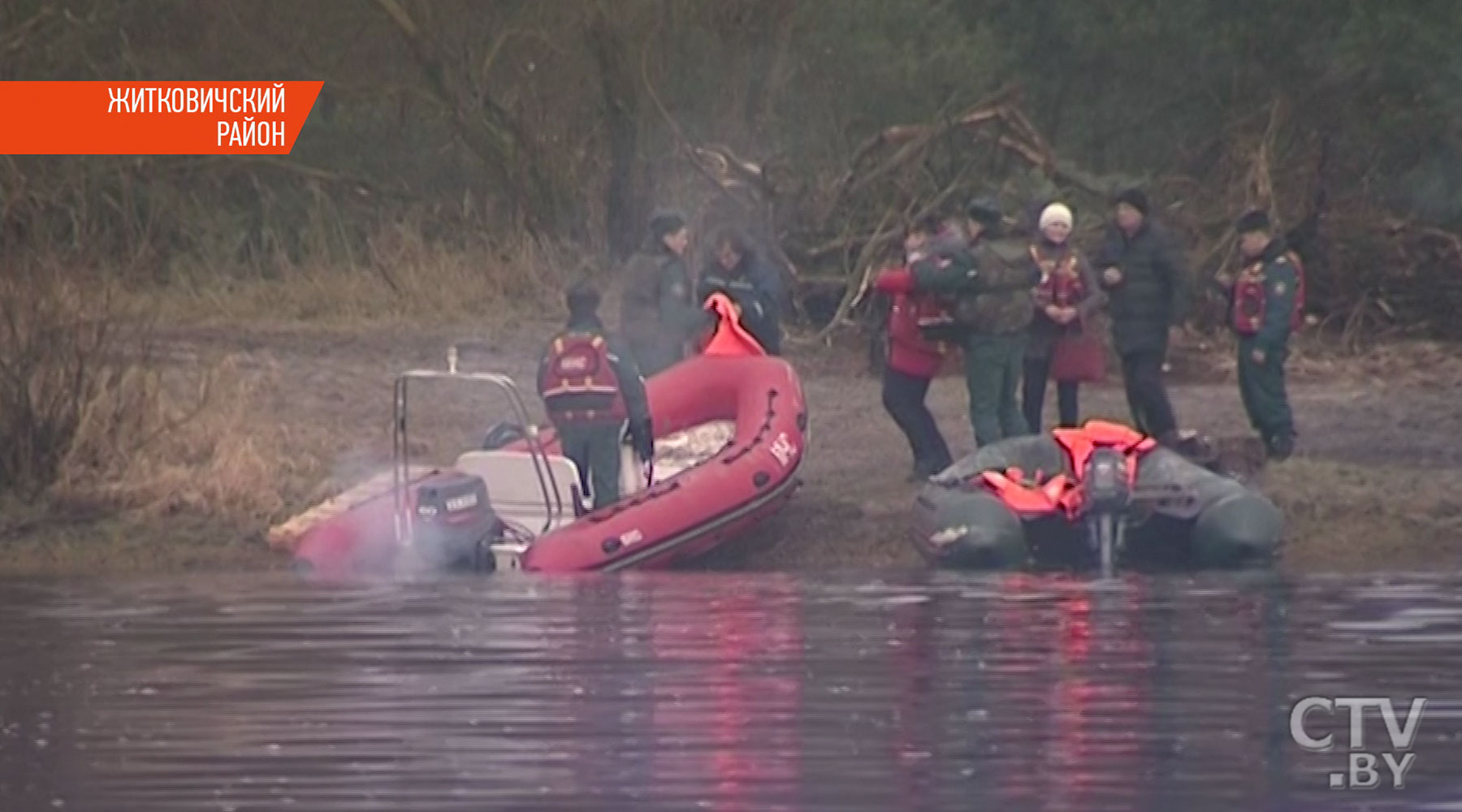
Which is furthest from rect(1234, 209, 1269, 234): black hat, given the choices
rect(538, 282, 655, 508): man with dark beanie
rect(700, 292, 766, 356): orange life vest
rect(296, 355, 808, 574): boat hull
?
rect(538, 282, 655, 508): man with dark beanie

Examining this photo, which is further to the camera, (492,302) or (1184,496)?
(492,302)

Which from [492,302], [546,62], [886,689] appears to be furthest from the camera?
[546,62]

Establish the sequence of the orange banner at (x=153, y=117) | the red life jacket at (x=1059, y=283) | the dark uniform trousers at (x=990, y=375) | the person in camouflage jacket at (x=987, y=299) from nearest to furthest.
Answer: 1. the person in camouflage jacket at (x=987, y=299)
2. the dark uniform trousers at (x=990, y=375)
3. the red life jacket at (x=1059, y=283)
4. the orange banner at (x=153, y=117)

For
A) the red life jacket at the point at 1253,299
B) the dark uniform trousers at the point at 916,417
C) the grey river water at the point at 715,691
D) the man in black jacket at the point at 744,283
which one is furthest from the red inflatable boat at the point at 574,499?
the red life jacket at the point at 1253,299

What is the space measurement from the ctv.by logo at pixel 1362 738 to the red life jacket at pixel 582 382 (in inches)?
244

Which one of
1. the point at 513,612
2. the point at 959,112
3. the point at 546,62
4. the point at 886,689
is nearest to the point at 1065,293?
the point at 513,612

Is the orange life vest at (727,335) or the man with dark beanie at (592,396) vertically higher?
the orange life vest at (727,335)

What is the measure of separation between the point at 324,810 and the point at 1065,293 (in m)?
9.32

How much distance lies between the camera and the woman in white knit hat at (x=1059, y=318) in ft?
61.2

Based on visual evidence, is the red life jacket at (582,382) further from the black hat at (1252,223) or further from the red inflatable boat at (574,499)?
the black hat at (1252,223)

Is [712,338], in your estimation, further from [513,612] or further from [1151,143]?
[1151,143]

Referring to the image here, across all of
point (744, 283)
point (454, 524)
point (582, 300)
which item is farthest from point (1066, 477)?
point (454, 524)

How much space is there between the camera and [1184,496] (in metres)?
17.5

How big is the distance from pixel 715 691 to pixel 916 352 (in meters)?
6.43
